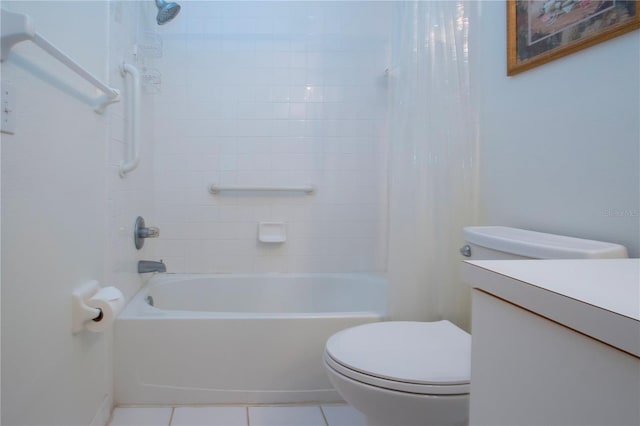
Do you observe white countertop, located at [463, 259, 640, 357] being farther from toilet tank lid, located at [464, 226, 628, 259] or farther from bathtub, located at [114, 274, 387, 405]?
bathtub, located at [114, 274, 387, 405]

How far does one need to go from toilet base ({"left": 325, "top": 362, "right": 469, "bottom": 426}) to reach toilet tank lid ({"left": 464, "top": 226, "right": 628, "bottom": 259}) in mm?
415

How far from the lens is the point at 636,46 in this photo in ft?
3.30

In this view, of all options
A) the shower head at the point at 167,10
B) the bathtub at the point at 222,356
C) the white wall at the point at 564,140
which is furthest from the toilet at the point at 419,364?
the shower head at the point at 167,10

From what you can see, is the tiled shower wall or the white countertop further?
the tiled shower wall

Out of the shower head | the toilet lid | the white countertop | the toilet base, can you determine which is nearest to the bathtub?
the toilet lid

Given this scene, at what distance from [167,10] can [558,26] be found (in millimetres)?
1573

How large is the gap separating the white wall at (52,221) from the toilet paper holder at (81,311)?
0.06 ft

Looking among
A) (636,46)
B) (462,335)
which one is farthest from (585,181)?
(462,335)

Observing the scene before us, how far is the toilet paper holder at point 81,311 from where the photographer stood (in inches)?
45.7

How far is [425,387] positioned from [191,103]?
76.3 inches

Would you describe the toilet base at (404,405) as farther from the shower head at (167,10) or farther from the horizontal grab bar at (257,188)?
the shower head at (167,10)

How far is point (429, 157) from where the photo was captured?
156 cm

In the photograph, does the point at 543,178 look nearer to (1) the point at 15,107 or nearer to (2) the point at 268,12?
(1) the point at 15,107

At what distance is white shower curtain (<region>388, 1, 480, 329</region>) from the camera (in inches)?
61.1
